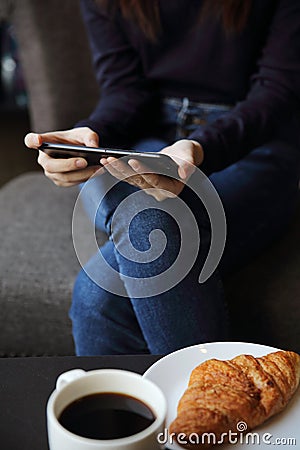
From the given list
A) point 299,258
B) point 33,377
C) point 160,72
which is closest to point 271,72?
point 160,72

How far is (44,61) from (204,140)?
64cm

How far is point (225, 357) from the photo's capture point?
2.36 ft

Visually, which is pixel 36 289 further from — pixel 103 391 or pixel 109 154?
pixel 103 391

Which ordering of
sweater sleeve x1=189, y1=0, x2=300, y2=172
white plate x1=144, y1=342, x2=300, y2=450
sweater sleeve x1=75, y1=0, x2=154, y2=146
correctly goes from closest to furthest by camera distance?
white plate x1=144, y1=342, x2=300, y2=450, sweater sleeve x1=189, y1=0, x2=300, y2=172, sweater sleeve x1=75, y1=0, x2=154, y2=146

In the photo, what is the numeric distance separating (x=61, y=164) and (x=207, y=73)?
431 mm

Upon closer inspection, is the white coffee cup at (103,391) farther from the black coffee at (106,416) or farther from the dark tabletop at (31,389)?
the dark tabletop at (31,389)

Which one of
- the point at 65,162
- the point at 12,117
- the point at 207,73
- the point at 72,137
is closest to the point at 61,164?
the point at 65,162

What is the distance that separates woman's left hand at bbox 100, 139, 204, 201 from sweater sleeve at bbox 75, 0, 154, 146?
0.29 m

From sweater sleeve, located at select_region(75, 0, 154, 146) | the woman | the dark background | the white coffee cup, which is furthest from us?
the dark background

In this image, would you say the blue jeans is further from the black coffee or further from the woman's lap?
the black coffee

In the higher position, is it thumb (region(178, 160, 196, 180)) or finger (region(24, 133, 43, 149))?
finger (region(24, 133, 43, 149))

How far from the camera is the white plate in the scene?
2.04 feet

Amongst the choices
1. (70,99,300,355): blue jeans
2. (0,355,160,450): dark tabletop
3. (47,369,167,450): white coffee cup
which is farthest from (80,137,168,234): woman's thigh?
(47,369,167,450): white coffee cup

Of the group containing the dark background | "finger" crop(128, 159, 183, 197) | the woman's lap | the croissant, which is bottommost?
the dark background
